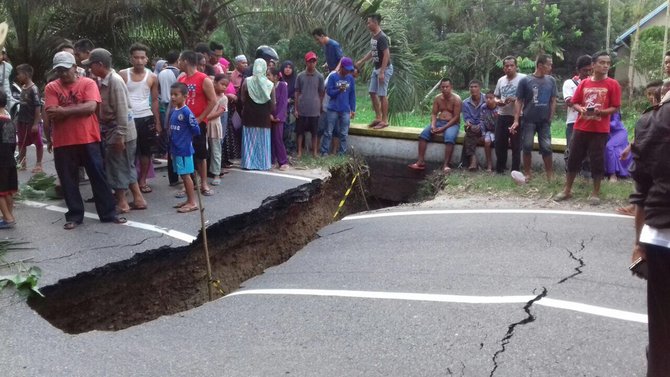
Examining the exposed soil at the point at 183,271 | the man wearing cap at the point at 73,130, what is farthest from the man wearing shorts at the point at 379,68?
the man wearing cap at the point at 73,130

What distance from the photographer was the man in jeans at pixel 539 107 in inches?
379

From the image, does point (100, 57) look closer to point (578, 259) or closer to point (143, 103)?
point (143, 103)

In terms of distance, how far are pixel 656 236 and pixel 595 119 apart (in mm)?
5467

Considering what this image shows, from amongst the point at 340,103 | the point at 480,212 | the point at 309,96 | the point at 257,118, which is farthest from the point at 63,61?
the point at 340,103

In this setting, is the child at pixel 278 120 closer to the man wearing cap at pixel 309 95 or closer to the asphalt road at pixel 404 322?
the man wearing cap at pixel 309 95

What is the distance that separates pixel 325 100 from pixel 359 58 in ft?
4.18

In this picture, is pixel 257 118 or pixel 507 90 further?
pixel 257 118

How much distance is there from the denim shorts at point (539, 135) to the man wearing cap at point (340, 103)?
3110 mm

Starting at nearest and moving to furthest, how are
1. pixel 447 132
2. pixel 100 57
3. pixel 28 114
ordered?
pixel 100 57
pixel 28 114
pixel 447 132

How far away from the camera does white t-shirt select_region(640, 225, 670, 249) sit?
3.36 meters

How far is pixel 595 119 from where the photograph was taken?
8516 mm

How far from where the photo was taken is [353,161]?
37.7ft

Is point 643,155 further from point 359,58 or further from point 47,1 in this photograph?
point 47,1

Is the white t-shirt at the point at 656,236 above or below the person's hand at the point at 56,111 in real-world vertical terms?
below
